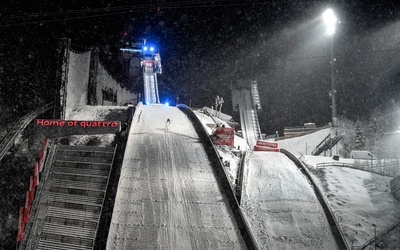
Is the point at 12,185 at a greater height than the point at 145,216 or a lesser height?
greater

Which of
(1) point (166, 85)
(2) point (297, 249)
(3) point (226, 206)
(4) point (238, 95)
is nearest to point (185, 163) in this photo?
(3) point (226, 206)

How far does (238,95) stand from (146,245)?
28.1 meters

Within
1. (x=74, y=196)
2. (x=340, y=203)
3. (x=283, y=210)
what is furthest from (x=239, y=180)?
(x=74, y=196)

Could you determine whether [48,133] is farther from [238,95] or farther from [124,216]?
[238,95]

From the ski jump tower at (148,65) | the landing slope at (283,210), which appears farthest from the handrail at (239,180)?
the ski jump tower at (148,65)

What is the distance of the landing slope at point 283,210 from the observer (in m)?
9.10

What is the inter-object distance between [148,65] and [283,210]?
96.1ft

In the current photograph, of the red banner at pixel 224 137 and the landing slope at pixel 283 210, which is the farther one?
the red banner at pixel 224 137

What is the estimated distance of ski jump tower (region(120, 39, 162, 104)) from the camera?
104 ft

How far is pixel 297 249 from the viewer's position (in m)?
8.72

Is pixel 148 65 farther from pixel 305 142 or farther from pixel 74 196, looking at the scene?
pixel 74 196

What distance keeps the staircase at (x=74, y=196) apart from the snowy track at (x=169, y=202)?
0.74 metres

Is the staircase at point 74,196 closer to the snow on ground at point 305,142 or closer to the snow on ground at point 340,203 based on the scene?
the snow on ground at point 340,203

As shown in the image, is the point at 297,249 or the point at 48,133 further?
the point at 48,133
